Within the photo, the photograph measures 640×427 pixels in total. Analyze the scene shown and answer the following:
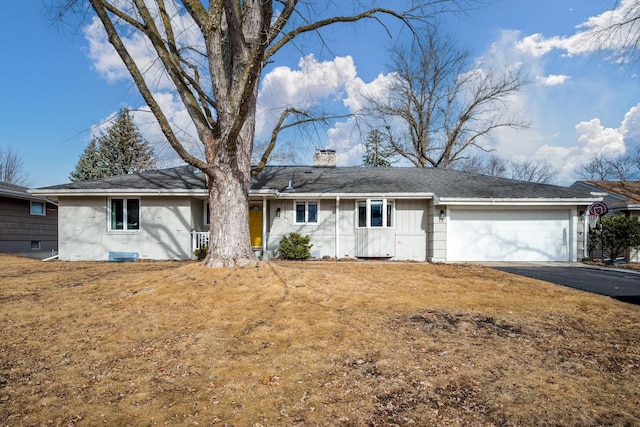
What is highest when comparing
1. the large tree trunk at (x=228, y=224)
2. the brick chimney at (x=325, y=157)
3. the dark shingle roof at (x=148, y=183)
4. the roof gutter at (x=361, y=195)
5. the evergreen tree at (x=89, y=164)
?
the evergreen tree at (x=89, y=164)

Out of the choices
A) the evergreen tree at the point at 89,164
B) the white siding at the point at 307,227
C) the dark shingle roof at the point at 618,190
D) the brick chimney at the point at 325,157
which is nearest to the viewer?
the white siding at the point at 307,227

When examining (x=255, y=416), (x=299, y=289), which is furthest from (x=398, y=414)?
(x=299, y=289)

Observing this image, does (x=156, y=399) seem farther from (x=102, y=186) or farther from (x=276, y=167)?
(x=276, y=167)

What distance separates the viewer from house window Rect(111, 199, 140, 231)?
39.8 feet

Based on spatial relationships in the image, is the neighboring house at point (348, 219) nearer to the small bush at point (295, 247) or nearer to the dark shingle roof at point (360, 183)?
the dark shingle roof at point (360, 183)

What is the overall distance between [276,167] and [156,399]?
579 inches

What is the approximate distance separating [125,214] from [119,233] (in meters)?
0.71

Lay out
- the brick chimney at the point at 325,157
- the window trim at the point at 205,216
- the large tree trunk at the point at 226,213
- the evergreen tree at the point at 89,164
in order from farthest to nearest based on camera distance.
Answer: the evergreen tree at the point at 89,164 < the brick chimney at the point at 325,157 < the window trim at the point at 205,216 < the large tree trunk at the point at 226,213

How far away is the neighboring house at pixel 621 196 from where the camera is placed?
14164 millimetres

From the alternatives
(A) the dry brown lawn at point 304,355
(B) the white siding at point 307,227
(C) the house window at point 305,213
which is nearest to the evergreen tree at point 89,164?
(B) the white siding at point 307,227

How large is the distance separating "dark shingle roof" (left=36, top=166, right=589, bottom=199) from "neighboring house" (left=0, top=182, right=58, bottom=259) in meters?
4.91

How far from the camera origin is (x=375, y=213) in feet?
41.6

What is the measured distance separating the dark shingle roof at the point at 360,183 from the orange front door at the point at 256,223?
75 centimetres

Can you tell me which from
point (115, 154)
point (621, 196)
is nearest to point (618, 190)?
point (621, 196)
